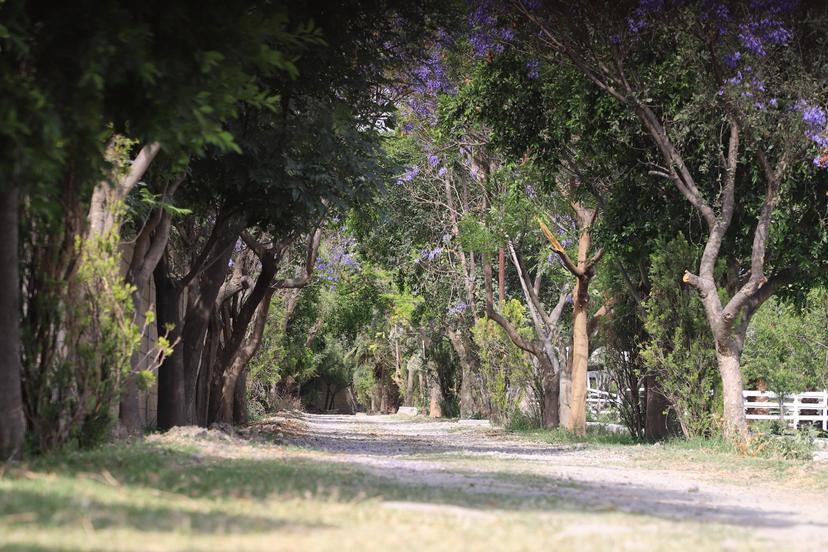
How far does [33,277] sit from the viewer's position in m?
9.41

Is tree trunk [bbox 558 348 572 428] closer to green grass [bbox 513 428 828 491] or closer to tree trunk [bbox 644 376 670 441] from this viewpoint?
tree trunk [bbox 644 376 670 441]

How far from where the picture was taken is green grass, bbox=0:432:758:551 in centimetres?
528

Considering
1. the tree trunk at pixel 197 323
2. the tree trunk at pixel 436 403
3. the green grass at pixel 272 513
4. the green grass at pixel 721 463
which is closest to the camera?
the green grass at pixel 272 513

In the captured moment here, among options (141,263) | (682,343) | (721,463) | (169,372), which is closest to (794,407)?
(682,343)

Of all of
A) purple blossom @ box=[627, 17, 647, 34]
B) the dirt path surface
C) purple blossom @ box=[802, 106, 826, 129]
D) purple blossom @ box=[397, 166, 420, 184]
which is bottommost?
the dirt path surface

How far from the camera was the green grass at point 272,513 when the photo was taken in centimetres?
528

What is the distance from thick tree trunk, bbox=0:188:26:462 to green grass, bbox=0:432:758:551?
1.10 ft

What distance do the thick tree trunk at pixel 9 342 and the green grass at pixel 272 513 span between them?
0.34m

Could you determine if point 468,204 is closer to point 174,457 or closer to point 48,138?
point 174,457

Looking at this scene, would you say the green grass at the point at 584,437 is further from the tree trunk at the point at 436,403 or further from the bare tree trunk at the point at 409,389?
the bare tree trunk at the point at 409,389

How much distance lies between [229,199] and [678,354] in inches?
304

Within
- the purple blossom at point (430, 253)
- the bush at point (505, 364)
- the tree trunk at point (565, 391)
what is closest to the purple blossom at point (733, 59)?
the tree trunk at point (565, 391)

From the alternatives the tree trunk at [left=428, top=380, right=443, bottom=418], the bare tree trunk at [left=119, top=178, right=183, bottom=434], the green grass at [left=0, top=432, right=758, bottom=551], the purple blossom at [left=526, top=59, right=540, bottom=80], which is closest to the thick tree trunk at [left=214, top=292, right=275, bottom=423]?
the purple blossom at [left=526, top=59, right=540, bottom=80]

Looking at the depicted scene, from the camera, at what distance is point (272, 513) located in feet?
21.3
